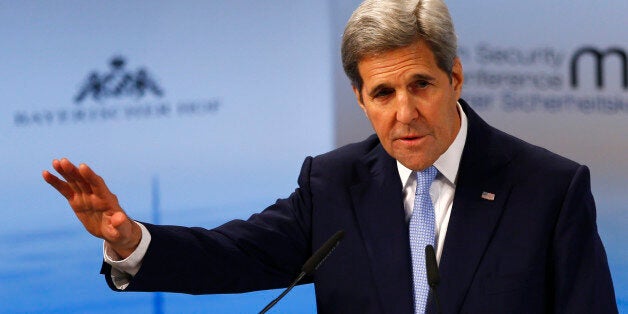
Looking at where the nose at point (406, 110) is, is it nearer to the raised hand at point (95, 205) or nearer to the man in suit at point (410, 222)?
the man in suit at point (410, 222)

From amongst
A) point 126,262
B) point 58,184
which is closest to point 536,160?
point 126,262

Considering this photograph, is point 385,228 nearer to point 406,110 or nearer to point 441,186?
point 441,186

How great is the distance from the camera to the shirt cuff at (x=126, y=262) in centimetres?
207

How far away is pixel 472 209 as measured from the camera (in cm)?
217

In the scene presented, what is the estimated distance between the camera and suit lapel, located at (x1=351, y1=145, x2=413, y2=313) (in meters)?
2.16

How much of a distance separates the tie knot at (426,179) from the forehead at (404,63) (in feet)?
0.86

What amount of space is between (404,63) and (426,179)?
0.32 m

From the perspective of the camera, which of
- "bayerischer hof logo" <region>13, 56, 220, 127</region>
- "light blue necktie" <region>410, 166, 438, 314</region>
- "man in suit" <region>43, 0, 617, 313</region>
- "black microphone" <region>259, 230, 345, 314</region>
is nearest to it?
"black microphone" <region>259, 230, 345, 314</region>

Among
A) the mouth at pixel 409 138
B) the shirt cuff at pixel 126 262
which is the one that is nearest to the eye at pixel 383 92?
the mouth at pixel 409 138

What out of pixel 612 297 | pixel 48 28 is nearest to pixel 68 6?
pixel 48 28

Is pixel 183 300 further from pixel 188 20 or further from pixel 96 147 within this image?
pixel 188 20

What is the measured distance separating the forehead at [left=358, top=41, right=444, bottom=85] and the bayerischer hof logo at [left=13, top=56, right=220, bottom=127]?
1967 millimetres

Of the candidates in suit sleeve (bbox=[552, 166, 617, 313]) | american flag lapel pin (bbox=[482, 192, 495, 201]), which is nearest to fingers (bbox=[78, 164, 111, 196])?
american flag lapel pin (bbox=[482, 192, 495, 201])

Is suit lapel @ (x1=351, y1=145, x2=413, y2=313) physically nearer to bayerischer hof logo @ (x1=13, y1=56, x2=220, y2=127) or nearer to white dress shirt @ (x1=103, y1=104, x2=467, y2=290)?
white dress shirt @ (x1=103, y1=104, x2=467, y2=290)
